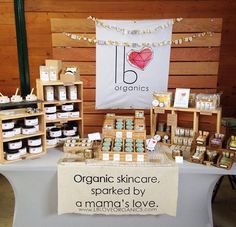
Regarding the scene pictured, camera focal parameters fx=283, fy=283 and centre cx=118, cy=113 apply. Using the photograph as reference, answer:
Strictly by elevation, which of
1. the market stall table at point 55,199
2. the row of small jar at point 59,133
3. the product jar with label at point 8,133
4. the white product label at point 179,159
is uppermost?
the product jar with label at point 8,133

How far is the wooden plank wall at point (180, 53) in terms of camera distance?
12.3 feet

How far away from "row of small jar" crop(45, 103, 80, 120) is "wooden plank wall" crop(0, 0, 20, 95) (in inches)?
72.2

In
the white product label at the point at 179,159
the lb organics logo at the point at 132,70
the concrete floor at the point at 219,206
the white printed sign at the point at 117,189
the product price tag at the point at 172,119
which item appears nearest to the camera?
the white printed sign at the point at 117,189

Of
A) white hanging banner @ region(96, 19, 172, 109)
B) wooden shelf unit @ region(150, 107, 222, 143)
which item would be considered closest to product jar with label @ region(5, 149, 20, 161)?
wooden shelf unit @ region(150, 107, 222, 143)

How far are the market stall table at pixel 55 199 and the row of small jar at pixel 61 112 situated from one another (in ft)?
1.31

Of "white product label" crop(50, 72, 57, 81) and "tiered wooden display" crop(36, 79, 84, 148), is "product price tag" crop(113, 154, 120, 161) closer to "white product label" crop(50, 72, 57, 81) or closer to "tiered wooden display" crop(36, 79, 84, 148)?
"tiered wooden display" crop(36, 79, 84, 148)

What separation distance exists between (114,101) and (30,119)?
1771 mm

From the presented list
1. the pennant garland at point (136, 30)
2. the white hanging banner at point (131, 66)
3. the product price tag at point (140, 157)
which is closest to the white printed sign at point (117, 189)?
the product price tag at point (140, 157)

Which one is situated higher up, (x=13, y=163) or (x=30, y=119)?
(x=30, y=119)

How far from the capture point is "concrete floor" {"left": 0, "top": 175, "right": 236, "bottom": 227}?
9.41 ft

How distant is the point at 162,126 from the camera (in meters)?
2.72

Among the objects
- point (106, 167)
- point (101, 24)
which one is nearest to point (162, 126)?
point (106, 167)

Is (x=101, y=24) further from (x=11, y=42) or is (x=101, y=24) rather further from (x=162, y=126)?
(x=162, y=126)

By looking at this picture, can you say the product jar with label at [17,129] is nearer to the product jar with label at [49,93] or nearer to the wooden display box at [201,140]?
the product jar with label at [49,93]
